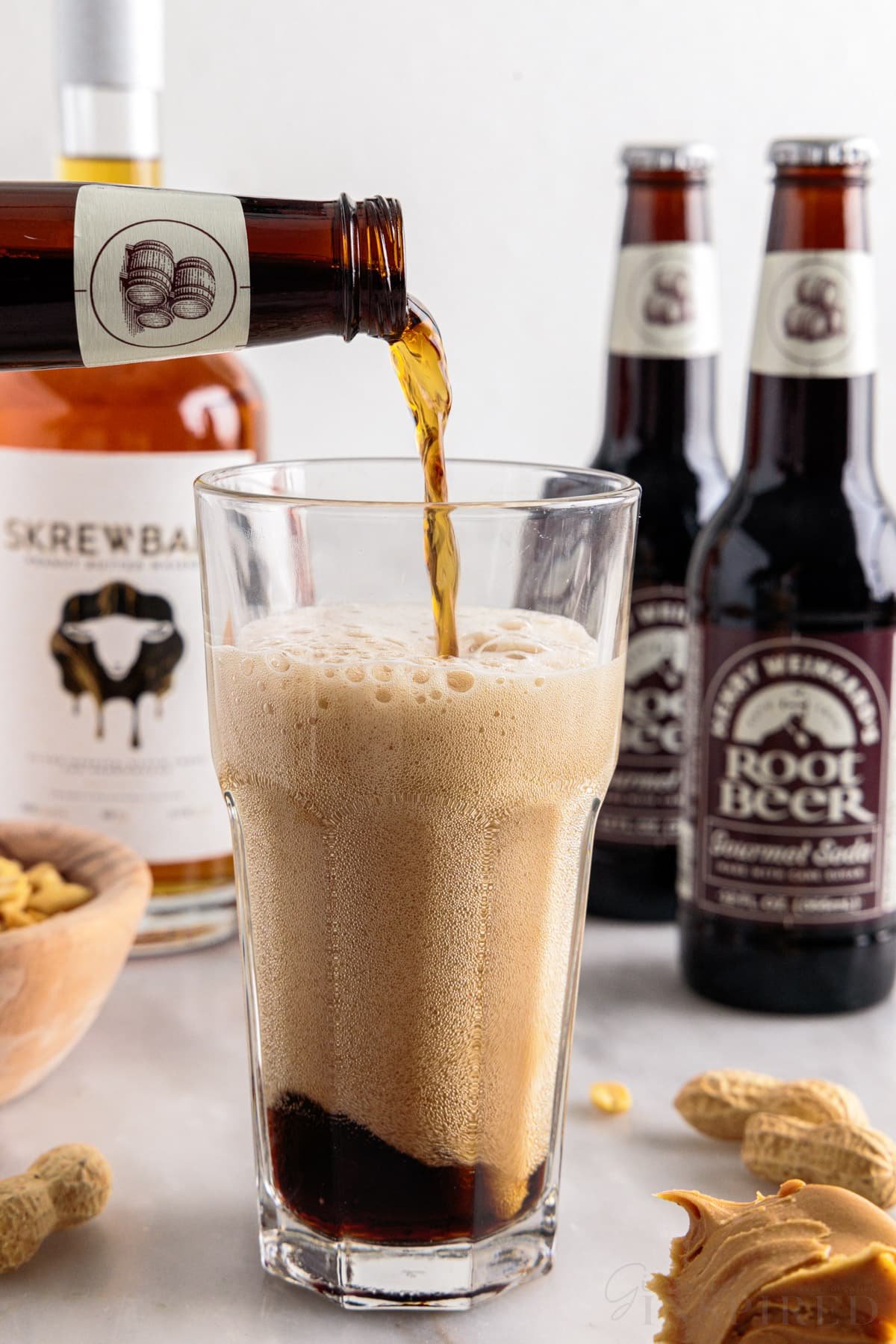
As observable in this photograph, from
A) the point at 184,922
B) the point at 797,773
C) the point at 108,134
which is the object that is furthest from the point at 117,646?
the point at 797,773

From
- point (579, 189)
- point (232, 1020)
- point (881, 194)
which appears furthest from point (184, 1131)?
point (881, 194)

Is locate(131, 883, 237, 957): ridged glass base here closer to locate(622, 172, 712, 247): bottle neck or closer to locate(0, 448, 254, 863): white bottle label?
locate(0, 448, 254, 863): white bottle label

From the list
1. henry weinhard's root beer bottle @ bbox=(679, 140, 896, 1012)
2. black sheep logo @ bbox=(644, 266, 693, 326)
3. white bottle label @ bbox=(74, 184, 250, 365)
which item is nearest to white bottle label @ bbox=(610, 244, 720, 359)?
black sheep logo @ bbox=(644, 266, 693, 326)

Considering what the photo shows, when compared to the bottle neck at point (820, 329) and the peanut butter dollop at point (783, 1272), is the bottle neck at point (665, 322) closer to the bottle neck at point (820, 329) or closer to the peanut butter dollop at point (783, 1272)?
the bottle neck at point (820, 329)

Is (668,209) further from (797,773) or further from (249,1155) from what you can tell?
(249,1155)

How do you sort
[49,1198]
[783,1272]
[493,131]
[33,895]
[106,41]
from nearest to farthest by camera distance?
1. [783,1272]
2. [49,1198]
3. [33,895]
4. [106,41]
5. [493,131]

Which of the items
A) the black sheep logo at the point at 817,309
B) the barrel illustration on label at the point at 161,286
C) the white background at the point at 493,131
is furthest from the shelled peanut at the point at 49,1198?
the white background at the point at 493,131

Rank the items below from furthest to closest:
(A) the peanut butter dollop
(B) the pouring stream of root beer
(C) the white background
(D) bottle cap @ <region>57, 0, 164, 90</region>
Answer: (C) the white background < (D) bottle cap @ <region>57, 0, 164, 90</region> < (B) the pouring stream of root beer < (A) the peanut butter dollop
